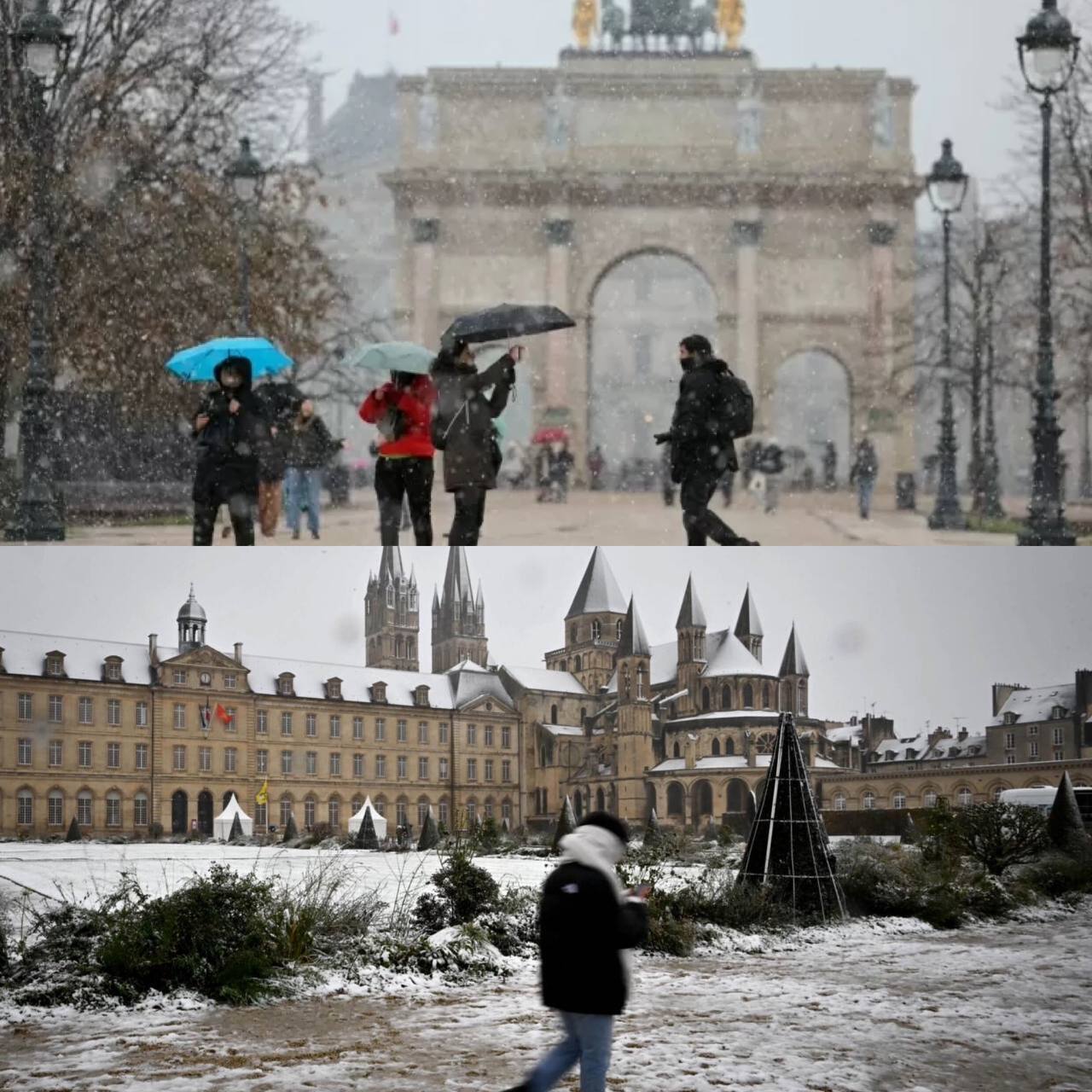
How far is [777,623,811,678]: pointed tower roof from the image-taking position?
13.1m

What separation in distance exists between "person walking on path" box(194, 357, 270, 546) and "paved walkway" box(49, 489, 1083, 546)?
63 centimetres

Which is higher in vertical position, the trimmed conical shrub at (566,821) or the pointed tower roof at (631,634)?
the pointed tower roof at (631,634)

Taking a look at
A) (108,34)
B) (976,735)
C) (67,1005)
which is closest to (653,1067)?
(67,1005)

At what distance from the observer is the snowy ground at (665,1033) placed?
768 centimetres

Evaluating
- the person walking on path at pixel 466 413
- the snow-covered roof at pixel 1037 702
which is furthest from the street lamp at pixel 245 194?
the snow-covered roof at pixel 1037 702

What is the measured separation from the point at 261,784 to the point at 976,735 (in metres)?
5.77

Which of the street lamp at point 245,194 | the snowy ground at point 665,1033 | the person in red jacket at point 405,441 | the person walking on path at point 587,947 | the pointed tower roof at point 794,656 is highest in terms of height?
the street lamp at point 245,194

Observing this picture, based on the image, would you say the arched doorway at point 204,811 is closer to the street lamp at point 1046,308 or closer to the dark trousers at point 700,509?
the dark trousers at point 700,509

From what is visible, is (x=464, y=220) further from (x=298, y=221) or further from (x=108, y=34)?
(x=108, y=34)

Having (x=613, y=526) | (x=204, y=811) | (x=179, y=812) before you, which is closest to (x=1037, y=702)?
(x=613, y=526)

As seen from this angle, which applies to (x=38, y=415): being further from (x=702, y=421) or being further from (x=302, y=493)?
(x=702, y=421)

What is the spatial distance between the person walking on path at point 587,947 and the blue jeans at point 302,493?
26.1 ft

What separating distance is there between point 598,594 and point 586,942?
6.74 m

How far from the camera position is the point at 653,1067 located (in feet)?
26.2
